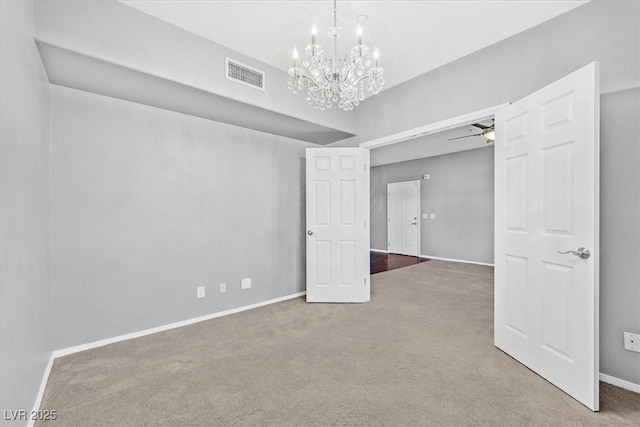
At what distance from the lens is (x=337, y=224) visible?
3.96 metres

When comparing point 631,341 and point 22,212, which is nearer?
point 22,212

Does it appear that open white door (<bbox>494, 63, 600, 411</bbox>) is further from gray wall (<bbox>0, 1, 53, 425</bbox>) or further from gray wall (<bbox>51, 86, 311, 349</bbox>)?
gray wall (<bbox>0, 1, 53, 425</bbox>)

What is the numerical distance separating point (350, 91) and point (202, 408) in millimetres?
2409

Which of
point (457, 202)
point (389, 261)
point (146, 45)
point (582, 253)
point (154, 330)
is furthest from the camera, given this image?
point (389, 261)

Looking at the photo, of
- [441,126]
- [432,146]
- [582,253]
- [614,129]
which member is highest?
[432,146]

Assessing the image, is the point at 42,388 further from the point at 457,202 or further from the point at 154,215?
the point at 457,202

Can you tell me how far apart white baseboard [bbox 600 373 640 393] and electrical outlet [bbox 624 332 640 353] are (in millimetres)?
239

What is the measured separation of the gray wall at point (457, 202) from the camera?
21.0 ft

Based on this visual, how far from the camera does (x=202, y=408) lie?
1.81 m

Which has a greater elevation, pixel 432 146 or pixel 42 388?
pixel 432 146

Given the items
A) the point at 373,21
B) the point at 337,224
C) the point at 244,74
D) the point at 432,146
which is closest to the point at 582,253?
the point at 373,21

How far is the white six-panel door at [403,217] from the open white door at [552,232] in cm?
521

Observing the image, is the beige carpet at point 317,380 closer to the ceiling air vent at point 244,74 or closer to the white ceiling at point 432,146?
the ceiling air vent at point 244,74

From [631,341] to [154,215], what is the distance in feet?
13.4
